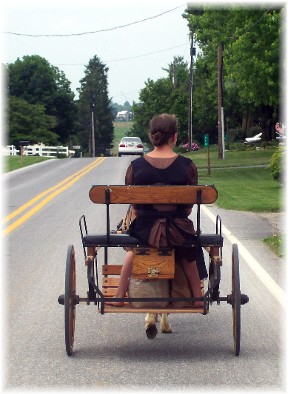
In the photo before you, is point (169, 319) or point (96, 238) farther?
point (169, 319)

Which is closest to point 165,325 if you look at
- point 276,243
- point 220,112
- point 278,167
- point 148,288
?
point 148,288

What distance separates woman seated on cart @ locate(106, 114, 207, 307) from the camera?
809cm

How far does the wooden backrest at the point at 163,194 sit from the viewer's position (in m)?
7.99

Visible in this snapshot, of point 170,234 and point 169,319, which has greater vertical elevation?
point 170,234

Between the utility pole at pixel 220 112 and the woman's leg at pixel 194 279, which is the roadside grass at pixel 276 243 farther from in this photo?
the utility pole at pixel 220 112

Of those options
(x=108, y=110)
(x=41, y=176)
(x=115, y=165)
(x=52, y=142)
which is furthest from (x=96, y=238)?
(x=108, y=110)

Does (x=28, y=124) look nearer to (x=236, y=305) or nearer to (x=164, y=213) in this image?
(x=164, y=213)

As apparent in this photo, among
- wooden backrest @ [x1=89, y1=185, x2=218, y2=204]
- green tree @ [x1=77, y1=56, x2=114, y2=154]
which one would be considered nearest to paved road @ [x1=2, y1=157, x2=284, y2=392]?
wooden backrest @ [x1=89, y1=185, x2=218, y2=204]

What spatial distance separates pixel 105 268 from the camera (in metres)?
9.10

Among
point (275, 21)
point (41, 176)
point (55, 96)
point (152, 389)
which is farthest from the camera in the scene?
point (55, 96)

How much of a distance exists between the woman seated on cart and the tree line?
3274 centimetres

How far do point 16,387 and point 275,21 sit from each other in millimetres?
36539

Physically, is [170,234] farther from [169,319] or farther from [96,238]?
[169,319]

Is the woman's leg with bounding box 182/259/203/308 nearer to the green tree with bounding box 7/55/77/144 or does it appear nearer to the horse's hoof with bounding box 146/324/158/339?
the horse's hoof with bounding box 146/324/158/339
